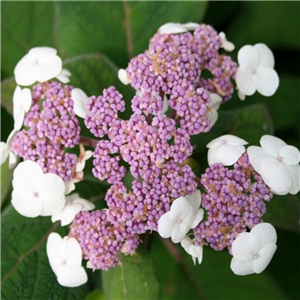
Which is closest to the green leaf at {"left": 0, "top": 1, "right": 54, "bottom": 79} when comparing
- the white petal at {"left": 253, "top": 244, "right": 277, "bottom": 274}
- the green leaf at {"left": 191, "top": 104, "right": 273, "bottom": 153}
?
the green leaf at {"left": 191, "top": 104, "right": 273, "bottom": 153}

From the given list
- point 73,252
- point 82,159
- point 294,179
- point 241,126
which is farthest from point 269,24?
point 73,252

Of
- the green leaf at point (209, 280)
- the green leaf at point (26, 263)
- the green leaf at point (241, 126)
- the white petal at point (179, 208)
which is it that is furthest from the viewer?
the green leaf at point (209, 280)

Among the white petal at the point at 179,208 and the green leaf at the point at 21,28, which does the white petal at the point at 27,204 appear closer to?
the white petal at the point at 179,208

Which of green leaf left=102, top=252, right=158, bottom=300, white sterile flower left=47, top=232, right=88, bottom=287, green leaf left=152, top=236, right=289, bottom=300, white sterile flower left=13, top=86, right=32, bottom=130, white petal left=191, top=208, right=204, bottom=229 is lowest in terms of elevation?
green leaf left=152, top=236, right=289, bottom=300

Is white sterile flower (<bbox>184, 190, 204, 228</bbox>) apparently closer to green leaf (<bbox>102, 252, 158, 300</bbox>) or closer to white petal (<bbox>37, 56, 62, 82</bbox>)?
green leaf (<bbox>102, 252, 158, 300</bbox>)

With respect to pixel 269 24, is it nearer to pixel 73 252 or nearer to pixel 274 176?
pixel 274 176

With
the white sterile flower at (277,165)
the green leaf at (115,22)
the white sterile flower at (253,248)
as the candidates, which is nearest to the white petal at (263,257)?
the white sterile flower at (253,248)
